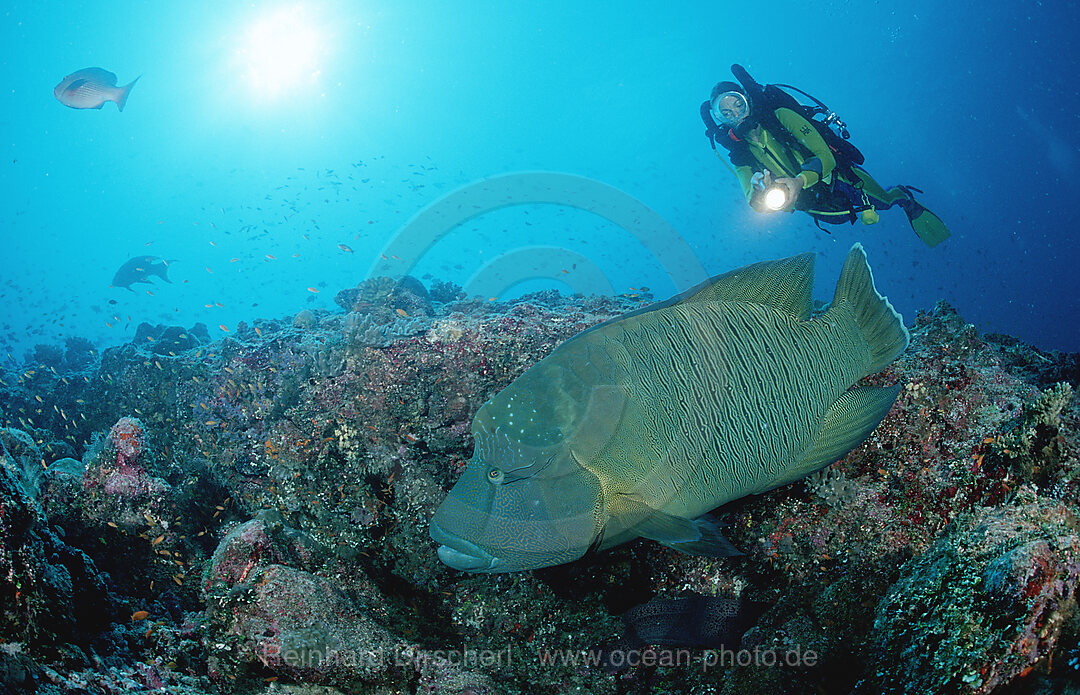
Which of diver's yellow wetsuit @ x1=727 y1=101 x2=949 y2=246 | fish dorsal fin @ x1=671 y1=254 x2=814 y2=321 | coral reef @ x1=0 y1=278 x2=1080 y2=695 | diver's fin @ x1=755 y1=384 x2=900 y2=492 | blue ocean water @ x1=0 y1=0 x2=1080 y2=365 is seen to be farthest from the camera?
blue ocean water @ x1=0 y1=0 x2=1080 y2=365

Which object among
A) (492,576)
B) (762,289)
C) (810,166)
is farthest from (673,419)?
(810,166)

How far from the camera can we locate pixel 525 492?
6.80 ft

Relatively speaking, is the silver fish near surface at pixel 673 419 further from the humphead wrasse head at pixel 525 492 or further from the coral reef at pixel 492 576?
the coral reef at pixel 492 576

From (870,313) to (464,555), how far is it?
8.29 ft

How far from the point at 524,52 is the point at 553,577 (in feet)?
313

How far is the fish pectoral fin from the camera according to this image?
6.43ft

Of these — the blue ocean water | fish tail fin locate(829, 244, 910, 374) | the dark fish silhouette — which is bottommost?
fish tail fin locate(829, 244, 910, 374)

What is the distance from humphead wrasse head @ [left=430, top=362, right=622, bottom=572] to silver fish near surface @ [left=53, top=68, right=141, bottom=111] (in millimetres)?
18336

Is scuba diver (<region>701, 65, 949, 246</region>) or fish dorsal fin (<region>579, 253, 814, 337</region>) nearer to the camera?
fish dorsal fin (<region>579, 253, 814, 337</region>)

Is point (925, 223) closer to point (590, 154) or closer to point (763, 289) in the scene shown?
point (763, 289)

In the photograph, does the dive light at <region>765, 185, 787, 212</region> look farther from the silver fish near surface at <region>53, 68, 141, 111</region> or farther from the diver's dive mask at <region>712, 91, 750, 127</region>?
the silver fish near surface at <region>53, 68, 141, 111</region>

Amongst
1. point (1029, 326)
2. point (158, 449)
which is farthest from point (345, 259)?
point (1029, 326)

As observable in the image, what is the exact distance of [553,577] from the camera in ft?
10.1

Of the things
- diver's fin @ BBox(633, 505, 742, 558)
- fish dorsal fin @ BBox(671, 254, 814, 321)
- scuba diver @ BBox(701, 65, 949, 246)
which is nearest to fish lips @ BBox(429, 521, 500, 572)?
diver's fin @ BBox(633, 505, 742, 558)
